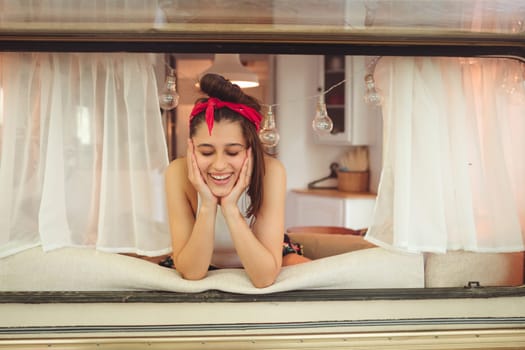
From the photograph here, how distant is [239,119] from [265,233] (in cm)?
43

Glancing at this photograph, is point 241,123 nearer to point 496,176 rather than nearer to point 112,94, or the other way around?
point 112,94

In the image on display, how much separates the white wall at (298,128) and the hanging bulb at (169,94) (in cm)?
344

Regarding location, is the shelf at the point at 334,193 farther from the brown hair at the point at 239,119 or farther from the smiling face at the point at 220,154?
the smiling face at the point at 220,154

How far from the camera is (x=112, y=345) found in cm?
164

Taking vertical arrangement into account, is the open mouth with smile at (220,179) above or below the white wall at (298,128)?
below

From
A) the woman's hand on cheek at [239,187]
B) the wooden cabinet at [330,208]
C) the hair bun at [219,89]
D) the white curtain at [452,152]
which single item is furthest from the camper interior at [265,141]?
the wooden cabinet at [330,208]

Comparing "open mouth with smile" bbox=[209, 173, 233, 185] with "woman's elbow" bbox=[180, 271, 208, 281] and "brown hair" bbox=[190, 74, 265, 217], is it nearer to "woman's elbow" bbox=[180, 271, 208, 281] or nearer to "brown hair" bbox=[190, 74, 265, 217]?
"brown hair" bbox=[190, 74, 265, 217]

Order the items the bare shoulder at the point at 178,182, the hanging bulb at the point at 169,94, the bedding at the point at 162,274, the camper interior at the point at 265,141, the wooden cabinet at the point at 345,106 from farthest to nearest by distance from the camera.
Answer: the wooden cabinet at the point at 345,106 < the hanging bulb at the point at 169,94 < the bare shoulder at the point at 178,182 < the bedding at the point at 162,274 < the camper interior at the point at 265,141

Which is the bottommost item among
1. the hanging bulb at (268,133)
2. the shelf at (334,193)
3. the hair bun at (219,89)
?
the shelf at (334,193)

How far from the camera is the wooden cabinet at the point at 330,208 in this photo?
4887 mm

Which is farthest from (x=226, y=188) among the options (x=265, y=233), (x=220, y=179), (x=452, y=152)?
(x=452, y=152)

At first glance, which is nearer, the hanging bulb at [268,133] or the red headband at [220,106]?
the red headband at [220,106]

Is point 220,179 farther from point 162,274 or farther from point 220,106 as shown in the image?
point 162,274

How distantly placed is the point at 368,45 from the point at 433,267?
32.8 inches
